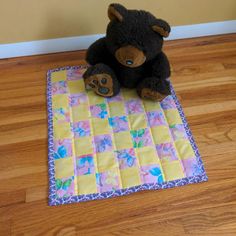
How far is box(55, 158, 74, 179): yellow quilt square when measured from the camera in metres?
1.01

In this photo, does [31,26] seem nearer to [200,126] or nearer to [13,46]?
[13,46]

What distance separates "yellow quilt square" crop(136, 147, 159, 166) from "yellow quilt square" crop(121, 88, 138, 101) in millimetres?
263

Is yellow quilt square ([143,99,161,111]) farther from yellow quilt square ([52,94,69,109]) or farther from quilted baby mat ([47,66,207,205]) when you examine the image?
yellow quilt square ([52,94,69,109])

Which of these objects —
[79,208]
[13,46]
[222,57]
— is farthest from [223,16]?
[79,208]

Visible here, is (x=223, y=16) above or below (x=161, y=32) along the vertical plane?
below

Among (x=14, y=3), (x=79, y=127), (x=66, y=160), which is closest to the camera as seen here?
(x=66, y=160)

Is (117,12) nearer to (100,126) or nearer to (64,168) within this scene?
(100,126)

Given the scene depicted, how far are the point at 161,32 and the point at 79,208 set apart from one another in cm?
67

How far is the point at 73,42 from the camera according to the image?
1.44 meters

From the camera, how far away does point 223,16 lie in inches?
58.8

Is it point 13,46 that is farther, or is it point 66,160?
point 13,46

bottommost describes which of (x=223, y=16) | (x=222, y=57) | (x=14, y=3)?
(x=222, y=57)

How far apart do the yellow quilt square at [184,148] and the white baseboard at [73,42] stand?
66cm

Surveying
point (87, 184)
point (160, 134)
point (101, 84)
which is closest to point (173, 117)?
point (160, 134)
